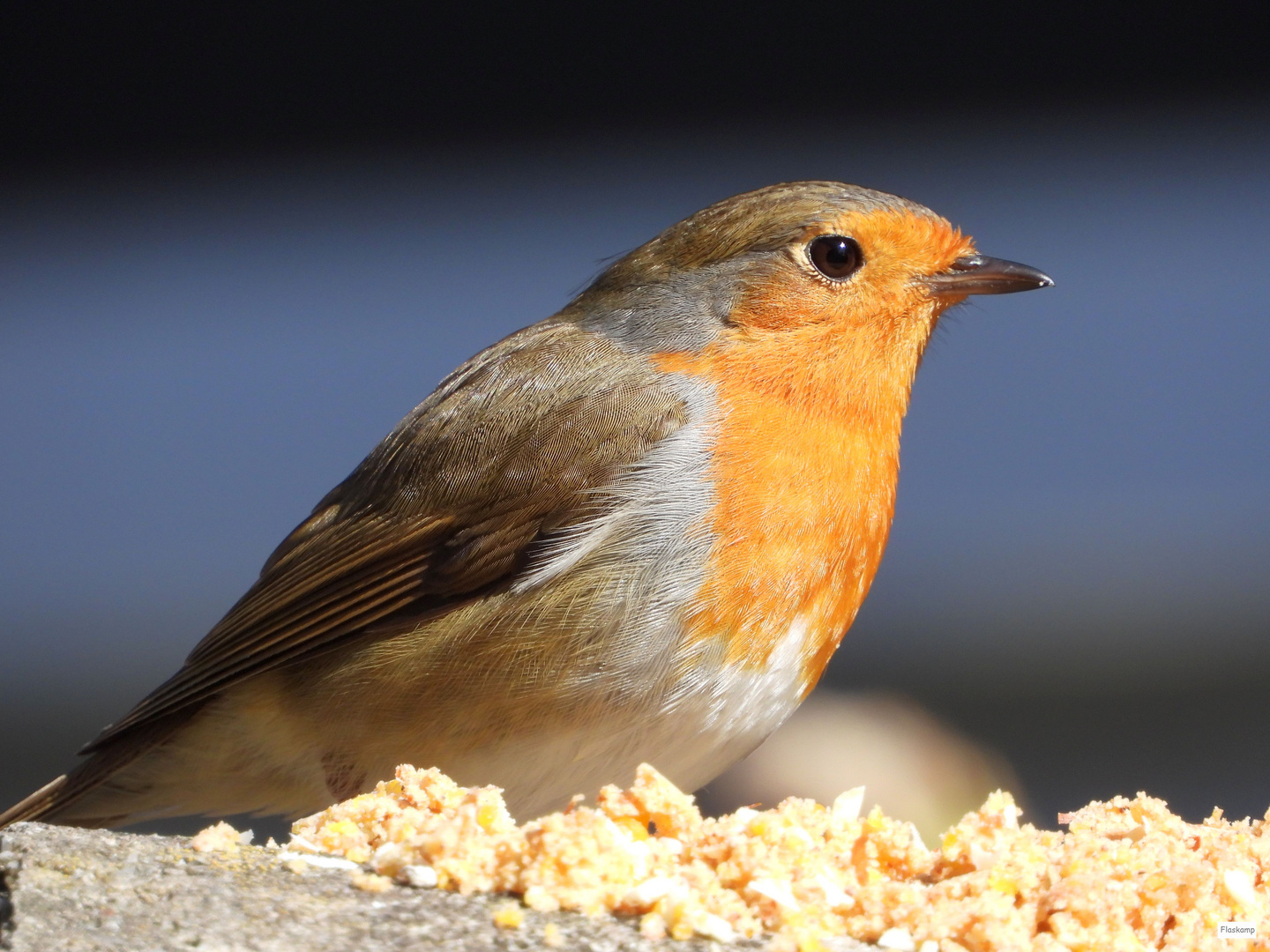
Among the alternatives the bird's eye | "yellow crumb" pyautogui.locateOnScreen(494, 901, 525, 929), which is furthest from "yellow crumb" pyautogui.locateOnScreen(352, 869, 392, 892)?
the bird's eye

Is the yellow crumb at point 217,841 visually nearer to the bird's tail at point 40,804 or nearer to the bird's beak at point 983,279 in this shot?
the bird's tail at point 40,804

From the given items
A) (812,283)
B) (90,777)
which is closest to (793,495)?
(812,283)

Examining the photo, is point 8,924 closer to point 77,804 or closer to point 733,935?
point 733,935

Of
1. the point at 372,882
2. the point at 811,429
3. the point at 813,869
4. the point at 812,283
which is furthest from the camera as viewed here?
the point at 812,283

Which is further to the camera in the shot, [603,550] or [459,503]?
[459,503]

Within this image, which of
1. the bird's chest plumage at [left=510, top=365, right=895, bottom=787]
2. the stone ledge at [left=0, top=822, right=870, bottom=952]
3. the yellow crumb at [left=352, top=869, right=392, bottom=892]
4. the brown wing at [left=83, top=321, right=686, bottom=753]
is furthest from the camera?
the brown wing at [left=83, top=321, right=686, bottom=753]

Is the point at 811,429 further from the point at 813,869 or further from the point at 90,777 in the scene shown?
the point at 90,777
